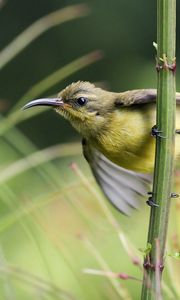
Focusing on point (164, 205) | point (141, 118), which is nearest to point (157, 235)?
point (164, 205)

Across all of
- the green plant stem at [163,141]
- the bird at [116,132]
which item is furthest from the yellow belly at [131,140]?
the green plant stem at [163,141]

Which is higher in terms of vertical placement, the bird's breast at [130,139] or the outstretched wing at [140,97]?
the outstretched wing at [140,97]

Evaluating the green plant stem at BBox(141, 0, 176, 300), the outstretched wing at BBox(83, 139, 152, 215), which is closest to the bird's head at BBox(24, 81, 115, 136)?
the outstretched wing at BBox(83, 139, 152, 215)

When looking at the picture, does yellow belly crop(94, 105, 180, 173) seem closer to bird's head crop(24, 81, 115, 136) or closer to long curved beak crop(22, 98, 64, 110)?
bird's head crop(24, 81, 115, 136)

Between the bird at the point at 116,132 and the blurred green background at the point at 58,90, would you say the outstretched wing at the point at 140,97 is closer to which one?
the bird at the point at 116,132

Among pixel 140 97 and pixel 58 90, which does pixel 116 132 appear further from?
pixel 58 90

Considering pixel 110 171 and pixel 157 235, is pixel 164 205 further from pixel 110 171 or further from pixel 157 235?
pixel 110 171
